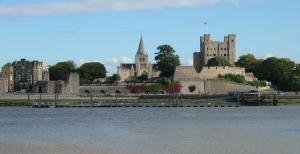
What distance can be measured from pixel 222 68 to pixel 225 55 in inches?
779

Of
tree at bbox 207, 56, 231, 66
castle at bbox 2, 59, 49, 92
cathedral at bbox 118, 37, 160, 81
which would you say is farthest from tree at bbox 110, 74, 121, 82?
tree at bbox 207, 56, 231, 66

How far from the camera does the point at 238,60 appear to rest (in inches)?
4847

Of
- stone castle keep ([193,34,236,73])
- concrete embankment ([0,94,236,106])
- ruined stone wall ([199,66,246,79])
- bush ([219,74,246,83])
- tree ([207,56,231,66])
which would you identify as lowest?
concrete embankment ([0,94,236,106])

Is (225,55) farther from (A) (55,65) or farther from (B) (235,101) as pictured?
(B) (235,101)

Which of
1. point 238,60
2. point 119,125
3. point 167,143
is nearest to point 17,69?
point 238,60

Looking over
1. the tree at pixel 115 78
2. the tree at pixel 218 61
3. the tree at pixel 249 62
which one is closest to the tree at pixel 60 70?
the tree at pixel 115 78

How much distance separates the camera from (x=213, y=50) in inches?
4734

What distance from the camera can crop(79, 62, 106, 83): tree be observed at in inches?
4624

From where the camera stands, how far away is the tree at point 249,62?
381 feet

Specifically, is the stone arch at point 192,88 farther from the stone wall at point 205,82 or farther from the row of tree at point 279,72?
the row of tree at point 279,72

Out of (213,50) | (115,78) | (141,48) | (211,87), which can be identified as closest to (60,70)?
(115,78)

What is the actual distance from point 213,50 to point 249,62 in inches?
246

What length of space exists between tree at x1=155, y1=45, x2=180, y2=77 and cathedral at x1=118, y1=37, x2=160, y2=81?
9.72 meters

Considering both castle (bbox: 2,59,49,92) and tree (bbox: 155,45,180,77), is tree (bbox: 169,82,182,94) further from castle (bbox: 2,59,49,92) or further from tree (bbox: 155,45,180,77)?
castle (bbox: 2,59,49,92)
